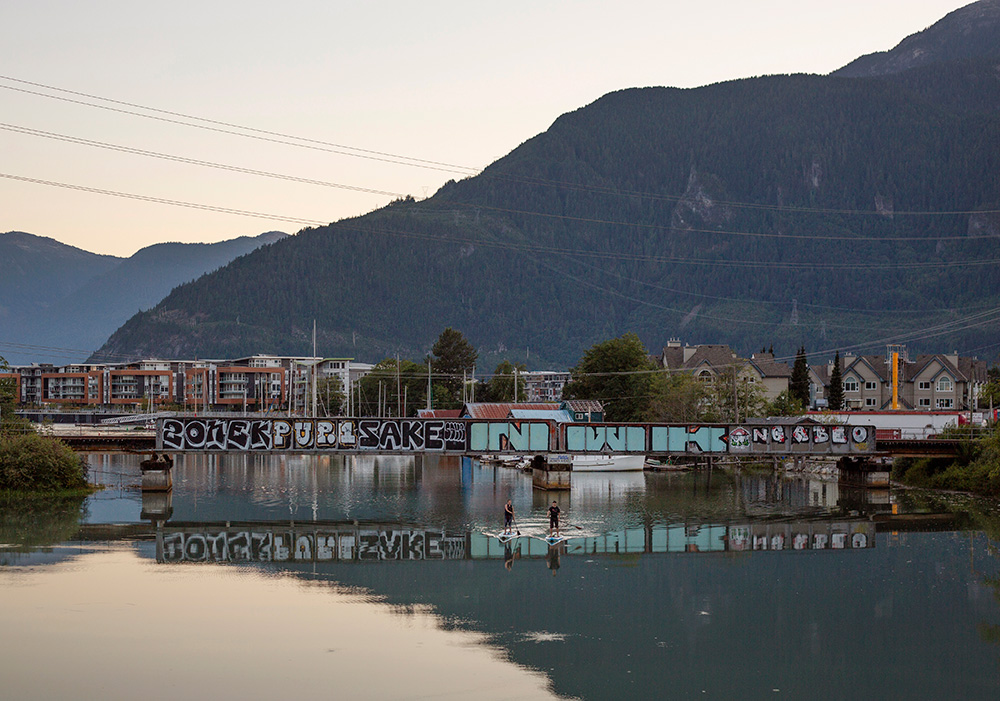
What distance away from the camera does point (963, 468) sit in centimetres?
9725

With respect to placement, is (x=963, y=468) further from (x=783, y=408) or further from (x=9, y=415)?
(x=9, y=415)

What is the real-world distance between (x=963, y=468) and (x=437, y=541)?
185 ft

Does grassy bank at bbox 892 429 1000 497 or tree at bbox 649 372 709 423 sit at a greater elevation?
tree at bbox 649 372 709 423

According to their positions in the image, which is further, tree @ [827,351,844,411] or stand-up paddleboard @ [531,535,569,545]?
tree @ [827,351,844,411]

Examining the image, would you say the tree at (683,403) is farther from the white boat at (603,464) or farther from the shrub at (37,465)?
the shrub at (37,465)

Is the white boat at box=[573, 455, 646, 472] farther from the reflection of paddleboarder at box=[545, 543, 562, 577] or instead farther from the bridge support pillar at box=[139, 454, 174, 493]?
the reflection of paddleboarder at box=[545, 543, 562, 577]

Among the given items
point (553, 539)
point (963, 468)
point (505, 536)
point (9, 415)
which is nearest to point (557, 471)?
point (963, 468)

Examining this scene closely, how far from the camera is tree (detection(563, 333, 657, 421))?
157 m

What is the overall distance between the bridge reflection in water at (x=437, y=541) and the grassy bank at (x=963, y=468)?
2341 cm

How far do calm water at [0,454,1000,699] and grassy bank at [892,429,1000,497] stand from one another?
25.1 feet

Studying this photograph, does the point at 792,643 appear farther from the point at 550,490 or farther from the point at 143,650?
the point at 550,490

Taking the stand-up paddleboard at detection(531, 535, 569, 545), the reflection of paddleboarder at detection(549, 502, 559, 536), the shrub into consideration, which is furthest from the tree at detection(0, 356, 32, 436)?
the stand-up paddleboard at detection(531, 535, 569, 545)

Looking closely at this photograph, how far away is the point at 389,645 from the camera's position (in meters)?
37.6

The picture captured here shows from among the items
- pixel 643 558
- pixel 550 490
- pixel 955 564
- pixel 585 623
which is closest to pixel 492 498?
pixel 550 490
